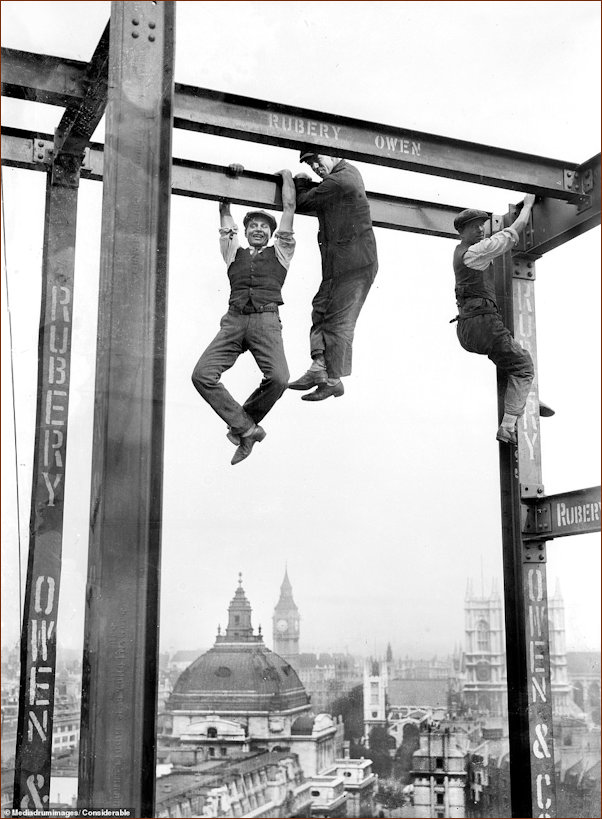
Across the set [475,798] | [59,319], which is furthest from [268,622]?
[59,319]

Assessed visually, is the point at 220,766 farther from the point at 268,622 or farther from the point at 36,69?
the point at 36,69

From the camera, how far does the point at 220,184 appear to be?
6.38m

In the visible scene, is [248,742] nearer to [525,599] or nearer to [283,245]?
[525,599]

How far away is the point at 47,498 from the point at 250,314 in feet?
5.46

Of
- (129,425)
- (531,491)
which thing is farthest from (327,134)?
(531,491)

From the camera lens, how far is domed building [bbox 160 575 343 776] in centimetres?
615

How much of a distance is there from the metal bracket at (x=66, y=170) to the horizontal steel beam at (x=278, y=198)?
0.07 metres

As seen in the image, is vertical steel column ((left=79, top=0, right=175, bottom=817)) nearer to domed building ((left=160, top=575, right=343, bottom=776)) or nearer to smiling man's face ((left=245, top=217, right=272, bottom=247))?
smiling man's face ((left=245, top=217, right=272, bottom=247))

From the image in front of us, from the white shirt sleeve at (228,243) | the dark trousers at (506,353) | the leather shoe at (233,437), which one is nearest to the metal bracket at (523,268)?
the dark trousers at (506,353)

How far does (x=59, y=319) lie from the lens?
6.09m

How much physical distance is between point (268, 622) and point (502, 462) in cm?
202

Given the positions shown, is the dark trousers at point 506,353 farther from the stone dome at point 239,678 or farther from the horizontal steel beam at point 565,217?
the stone dome at point 239,678

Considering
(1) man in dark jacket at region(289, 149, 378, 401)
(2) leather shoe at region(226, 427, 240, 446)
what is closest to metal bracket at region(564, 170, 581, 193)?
(1) man in dark jacket at region(289, 149, 378, 401)

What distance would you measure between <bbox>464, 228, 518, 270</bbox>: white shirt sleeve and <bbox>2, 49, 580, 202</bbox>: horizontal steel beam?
1.05 ft
